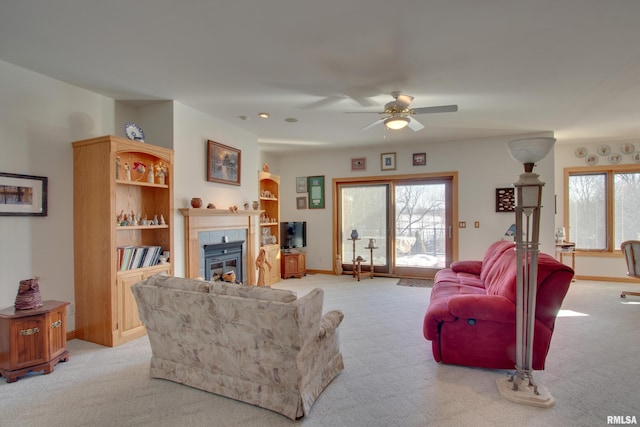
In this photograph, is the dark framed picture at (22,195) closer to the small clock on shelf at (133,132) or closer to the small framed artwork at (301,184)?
the small clock on shelf at (133,132)

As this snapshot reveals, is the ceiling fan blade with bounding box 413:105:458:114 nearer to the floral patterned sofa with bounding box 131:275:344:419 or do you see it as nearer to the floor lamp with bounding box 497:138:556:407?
the floor lamp with bounding box 497:138:556:407

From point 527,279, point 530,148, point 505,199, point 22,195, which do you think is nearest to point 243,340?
point 527,279

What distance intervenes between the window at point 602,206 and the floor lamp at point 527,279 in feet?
16.7

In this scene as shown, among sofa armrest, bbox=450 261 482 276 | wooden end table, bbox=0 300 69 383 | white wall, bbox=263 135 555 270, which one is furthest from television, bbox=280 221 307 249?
wooden end table, bbox=0 300 69 383

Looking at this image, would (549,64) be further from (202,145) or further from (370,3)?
(202,145)

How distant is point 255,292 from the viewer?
2104 millimetres

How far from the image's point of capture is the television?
6809mm

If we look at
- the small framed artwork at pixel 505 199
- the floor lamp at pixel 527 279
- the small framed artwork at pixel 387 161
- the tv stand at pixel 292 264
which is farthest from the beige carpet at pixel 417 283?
the floor lamp at pixel 527 279

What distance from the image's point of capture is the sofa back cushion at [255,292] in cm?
201

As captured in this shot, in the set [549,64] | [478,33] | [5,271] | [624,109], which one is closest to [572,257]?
[624,109]

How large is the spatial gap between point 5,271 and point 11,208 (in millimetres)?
581

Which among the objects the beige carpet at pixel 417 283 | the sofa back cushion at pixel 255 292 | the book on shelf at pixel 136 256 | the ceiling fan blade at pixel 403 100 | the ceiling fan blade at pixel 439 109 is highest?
the ceiling fan blade at pixel 403 100

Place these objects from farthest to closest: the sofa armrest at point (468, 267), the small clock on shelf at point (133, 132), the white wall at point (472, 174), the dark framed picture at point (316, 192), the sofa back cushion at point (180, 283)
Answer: the dark framed picture at point (316, 192), the white wall at point (472, 174), the sofa armrest at point (468, 267), the small clock on shelf at point (133, 132), the sofa back cushion at point (180, 283)

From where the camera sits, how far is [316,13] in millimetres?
2197
